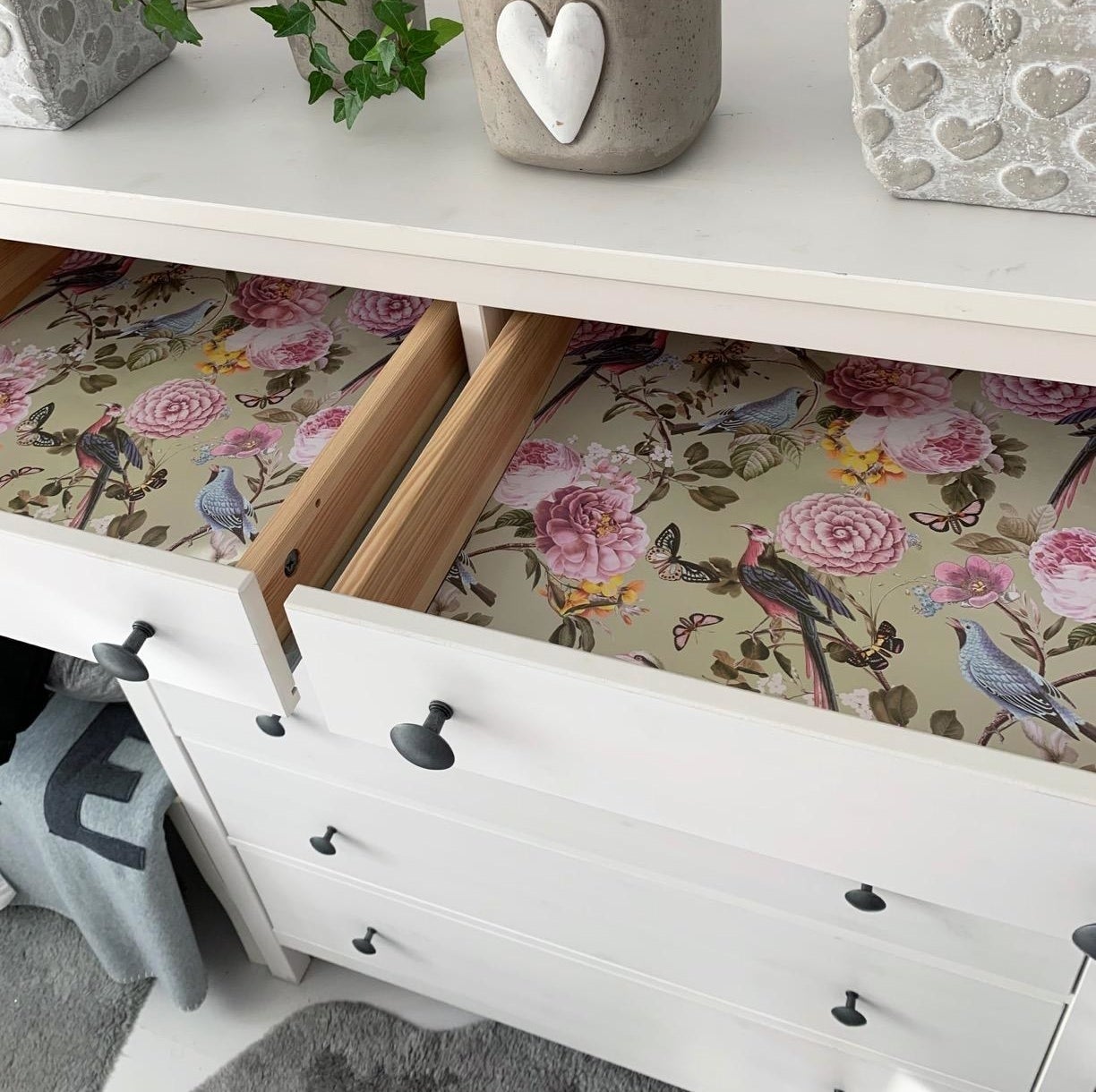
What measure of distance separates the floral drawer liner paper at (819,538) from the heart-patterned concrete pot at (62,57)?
0.37m

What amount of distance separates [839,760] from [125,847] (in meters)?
0.71

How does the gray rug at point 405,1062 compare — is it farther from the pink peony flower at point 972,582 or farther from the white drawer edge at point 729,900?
the pink peony flower at point 972,582

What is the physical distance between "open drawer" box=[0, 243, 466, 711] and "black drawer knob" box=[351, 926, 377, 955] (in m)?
0.44

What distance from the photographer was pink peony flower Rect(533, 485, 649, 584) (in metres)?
0.64

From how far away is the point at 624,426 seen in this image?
73 cm

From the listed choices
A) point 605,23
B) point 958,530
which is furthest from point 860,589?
point 605,23

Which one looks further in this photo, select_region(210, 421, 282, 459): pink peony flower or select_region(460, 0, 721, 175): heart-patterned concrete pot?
select_region(210, 421, 282, 459): pink peony flower

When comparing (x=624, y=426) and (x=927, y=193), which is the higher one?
(x=927, y=193)

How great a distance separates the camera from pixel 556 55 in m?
0.53

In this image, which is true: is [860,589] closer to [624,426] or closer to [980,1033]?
[624,426]

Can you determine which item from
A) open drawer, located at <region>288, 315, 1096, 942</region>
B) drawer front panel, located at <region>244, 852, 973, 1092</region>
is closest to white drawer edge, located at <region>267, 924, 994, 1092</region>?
drawer front panel, located at <region>244, 852, 973, 1092</region>

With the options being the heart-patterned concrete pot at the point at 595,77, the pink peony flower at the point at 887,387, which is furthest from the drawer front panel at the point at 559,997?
the heart-patterned concrete pot at the point at 595,77

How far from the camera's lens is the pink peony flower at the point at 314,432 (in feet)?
2.36

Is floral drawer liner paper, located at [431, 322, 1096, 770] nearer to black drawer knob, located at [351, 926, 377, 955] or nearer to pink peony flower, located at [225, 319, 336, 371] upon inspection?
pink peony flower, located at [225, 319, 336, 371]
